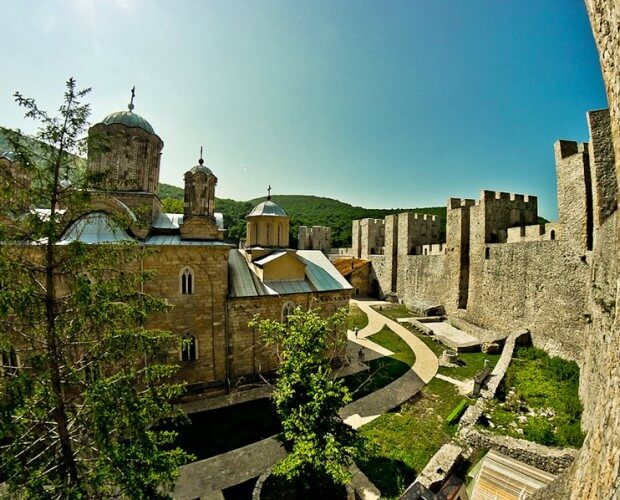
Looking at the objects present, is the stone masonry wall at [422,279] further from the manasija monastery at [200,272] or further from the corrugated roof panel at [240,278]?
the corrugated roof panel at [240,278]

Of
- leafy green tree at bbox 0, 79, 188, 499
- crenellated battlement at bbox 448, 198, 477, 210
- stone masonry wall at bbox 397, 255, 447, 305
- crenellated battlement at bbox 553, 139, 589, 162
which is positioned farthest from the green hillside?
leafy green tree at bbox 0, 79, 188, 499

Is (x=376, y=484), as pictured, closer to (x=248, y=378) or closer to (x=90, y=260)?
(x=248, y=378)

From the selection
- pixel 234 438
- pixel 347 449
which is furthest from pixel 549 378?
pixel 234 438

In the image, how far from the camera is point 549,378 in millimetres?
11328

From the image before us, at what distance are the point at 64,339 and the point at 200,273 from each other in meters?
6.84

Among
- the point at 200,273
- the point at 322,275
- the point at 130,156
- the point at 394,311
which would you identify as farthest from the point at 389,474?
the point at 394,311

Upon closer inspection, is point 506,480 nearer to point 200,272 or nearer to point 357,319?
→ point 200,272

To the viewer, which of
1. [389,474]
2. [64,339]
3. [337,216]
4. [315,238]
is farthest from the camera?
[337,216]

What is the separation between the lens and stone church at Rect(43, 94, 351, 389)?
10.8m

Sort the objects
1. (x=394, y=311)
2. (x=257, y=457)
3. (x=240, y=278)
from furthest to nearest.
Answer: (x=394, y=311)
(x=240, y=278)
(x=257, y=457)

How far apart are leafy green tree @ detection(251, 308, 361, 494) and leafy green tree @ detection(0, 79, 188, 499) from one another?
2.25 m

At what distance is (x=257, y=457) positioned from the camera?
26.9 ft

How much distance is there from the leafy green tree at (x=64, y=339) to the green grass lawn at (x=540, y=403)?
31.4ft

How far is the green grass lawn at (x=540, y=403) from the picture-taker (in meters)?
8.02
